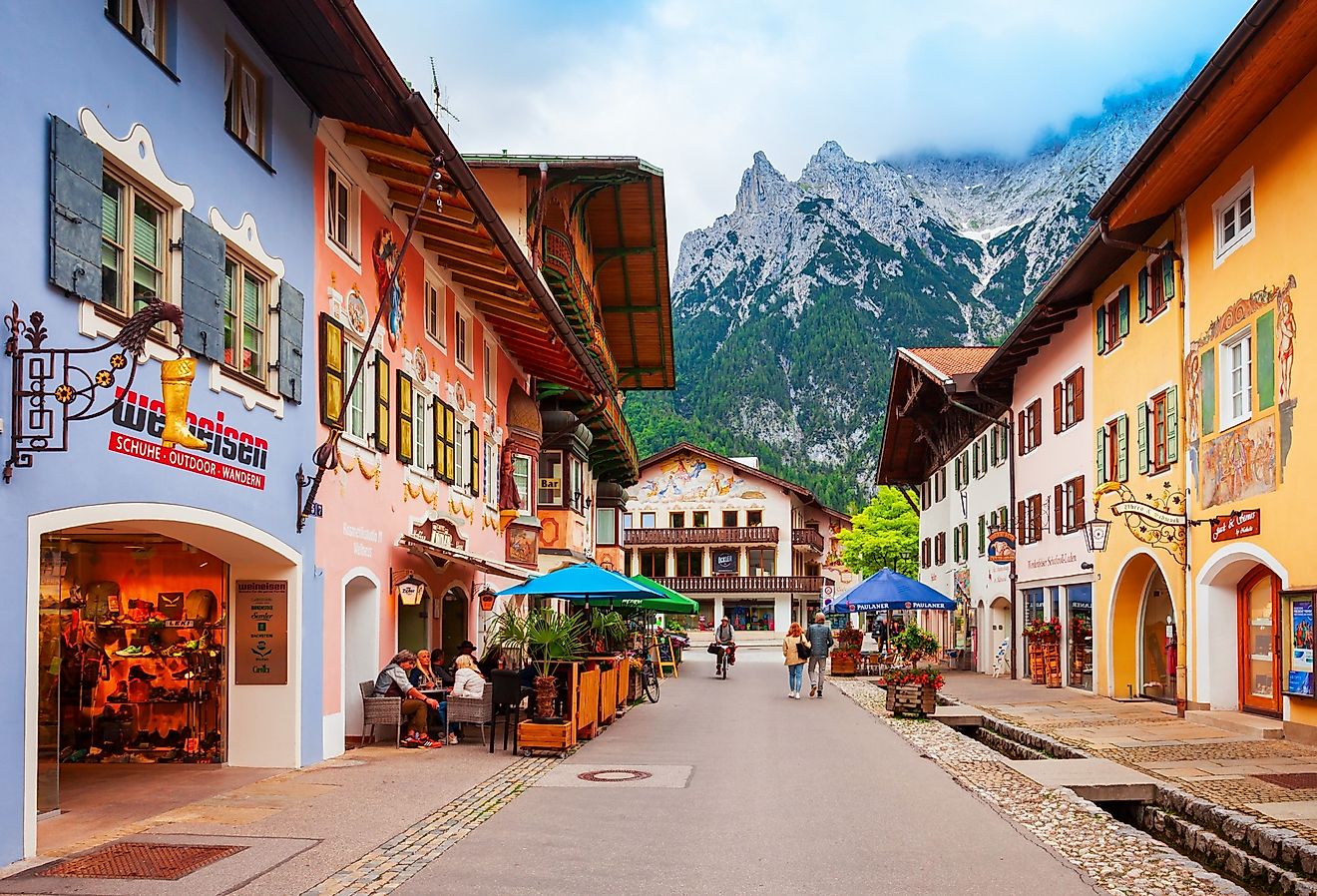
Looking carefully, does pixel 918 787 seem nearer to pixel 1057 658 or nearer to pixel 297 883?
pixel 297 883

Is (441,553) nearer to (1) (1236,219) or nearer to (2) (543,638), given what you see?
Result: (2) (543,638)

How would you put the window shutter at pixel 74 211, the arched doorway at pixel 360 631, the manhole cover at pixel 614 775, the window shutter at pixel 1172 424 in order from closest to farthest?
the window shutter at pixel 74 211
the manhole cover at pixel 614 775
the arched doorway at pixel 360 631
the window shutter at pixel 1172 424

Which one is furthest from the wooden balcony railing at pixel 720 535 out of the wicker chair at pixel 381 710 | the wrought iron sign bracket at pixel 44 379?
the wrought iron sign bracket at pixel 44 379

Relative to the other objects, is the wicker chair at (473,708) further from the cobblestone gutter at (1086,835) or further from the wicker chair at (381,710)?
the cobblestone gutter at (1086,835)

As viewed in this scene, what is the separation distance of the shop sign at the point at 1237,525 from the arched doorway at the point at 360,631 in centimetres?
1193

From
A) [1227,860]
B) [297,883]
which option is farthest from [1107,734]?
[297,883]

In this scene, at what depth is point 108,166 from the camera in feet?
34.9

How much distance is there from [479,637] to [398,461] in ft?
22.8

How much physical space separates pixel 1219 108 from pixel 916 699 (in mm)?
10284

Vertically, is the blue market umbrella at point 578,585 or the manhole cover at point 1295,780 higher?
the blue market umbrella at point 578,585

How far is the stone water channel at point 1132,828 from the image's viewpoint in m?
9.03

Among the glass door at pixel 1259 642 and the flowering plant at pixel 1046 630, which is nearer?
the glass door at pixel 1259 642

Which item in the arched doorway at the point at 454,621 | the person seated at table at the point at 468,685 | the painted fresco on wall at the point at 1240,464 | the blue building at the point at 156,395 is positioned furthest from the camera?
the arched doorway at the point at 454,621

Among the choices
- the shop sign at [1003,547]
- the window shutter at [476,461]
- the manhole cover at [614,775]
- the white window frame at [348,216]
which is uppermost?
the white window frame at [348,216]
